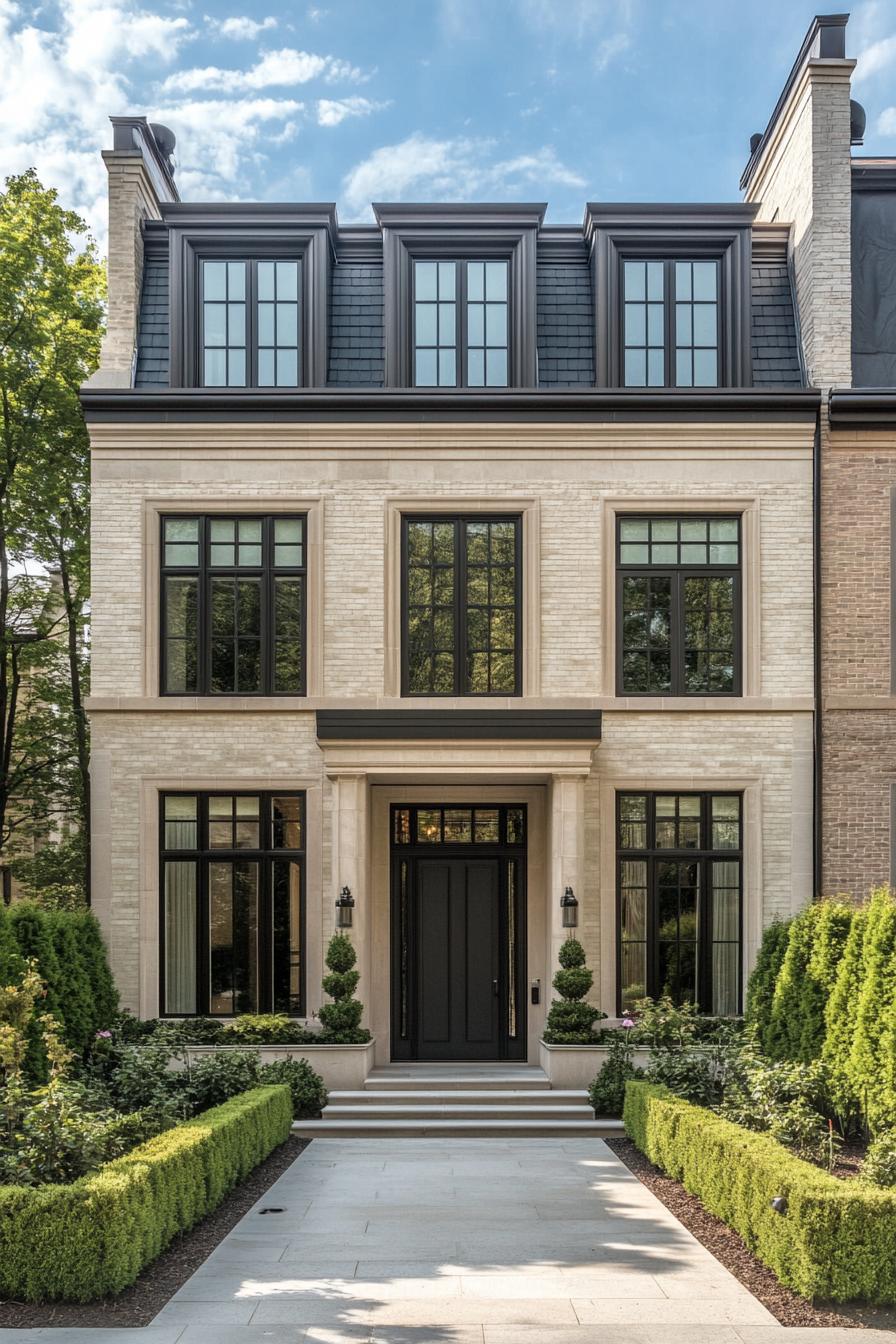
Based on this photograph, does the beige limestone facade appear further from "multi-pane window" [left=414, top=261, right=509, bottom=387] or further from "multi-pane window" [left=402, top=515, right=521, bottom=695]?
"multi-pane window" [left=414, top=261, right=509, bottom=387]

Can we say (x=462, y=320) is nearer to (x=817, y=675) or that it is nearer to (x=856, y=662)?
(x=817, y=675)

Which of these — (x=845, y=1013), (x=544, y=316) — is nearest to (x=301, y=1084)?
(x=845, y=1013)

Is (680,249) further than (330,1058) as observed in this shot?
Yes

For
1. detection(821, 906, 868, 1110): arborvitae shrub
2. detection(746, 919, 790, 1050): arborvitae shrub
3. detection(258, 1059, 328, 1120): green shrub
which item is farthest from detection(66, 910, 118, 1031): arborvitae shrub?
detection(821, 906, 868, 1110): arborvitae shrub

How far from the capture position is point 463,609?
17.0 metres

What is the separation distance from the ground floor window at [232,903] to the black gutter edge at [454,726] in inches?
52.9

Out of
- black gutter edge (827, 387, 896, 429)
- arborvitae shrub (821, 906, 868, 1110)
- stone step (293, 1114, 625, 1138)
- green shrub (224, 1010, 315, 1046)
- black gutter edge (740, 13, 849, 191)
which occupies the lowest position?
stone step (293, 1114, 625, 1138)

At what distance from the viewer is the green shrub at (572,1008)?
15828 mm

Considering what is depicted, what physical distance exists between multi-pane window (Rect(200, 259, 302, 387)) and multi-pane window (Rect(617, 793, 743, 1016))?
753 centimetres

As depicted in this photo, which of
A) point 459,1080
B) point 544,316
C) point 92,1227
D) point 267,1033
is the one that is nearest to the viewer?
point 92,1227

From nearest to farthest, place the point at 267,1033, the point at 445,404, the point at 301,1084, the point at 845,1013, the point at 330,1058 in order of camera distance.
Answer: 1. the point at 845,1013
2. the point at 301,1084
3. the point at 330,1058
4. the point at 267,1033
5. the point at 445,404

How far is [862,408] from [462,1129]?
34.5 ft

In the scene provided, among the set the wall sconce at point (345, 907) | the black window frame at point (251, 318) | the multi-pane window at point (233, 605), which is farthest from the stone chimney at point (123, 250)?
the wall sconce at point (345, 907)

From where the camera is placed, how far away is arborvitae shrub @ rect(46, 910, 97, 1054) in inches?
574
